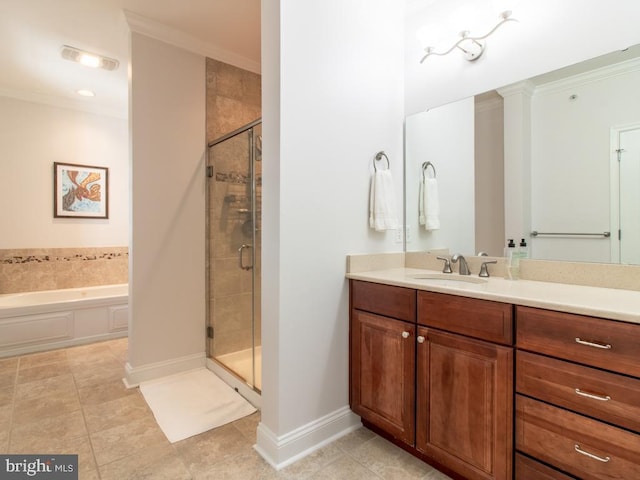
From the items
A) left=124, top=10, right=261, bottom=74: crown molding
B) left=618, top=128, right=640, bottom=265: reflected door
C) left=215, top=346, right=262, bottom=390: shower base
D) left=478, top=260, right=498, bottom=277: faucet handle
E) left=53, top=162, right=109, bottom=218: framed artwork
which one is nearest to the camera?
left=618, top=128, right=640, bottom=265: reflected door

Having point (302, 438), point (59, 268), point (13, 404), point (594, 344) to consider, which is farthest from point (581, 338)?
point (59, 268)

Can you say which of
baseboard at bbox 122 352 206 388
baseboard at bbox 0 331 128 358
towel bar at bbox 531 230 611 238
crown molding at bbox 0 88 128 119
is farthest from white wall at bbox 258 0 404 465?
crown molding at bbox 0 88 128 119

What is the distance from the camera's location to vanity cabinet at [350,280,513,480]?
49.3 inches

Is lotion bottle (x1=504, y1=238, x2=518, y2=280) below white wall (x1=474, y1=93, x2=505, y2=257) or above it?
below

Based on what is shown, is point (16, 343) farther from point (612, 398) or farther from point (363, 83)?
point (612, 398)

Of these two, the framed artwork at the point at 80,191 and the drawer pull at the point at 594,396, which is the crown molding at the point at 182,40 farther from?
the drawer pull at the point at 594,396

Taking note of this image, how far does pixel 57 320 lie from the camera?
10.5 feet

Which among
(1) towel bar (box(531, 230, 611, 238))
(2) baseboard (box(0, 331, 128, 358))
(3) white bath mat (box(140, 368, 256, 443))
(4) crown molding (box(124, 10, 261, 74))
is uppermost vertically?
(4) crown molding (box(124, 10, 261, 74))

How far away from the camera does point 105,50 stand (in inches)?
110

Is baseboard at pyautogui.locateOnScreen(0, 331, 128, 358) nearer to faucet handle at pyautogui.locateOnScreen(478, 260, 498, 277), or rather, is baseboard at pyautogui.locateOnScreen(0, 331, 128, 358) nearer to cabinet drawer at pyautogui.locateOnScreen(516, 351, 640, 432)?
faucet handle at pyautogui.locateOnScreen(478, 260, 498, 277)

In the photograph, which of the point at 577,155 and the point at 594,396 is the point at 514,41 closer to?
the point at 577,155

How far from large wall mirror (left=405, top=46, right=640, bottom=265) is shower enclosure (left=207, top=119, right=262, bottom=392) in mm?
1130

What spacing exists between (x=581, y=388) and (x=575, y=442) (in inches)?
7.1

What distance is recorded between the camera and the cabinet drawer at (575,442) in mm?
982
